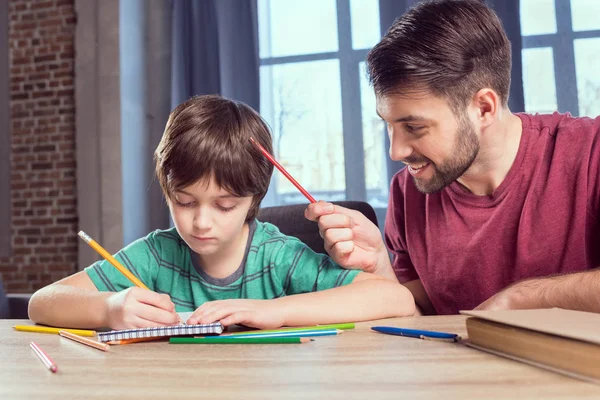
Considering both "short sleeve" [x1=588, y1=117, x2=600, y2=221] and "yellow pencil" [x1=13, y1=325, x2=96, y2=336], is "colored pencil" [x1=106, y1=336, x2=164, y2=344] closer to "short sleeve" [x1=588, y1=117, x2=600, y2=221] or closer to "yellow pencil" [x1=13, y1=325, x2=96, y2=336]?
"yellow pencil" [x1=13, y1=325, x2=96, y2=336]

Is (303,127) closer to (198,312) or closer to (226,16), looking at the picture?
(226,16)

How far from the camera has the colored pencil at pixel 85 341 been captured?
840 millimetres

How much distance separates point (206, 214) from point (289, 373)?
64 cm

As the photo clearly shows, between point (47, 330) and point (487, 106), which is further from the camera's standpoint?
point (487, 106)

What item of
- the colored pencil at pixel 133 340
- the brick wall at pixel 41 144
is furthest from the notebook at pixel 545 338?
the brick wall at pixel 41 144

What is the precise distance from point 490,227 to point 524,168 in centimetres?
16

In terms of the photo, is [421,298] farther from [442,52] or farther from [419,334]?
[419,334]

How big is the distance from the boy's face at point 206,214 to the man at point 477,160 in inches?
10.4

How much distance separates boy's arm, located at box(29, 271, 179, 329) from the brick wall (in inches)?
132

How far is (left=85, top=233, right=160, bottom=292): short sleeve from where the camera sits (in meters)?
1.35

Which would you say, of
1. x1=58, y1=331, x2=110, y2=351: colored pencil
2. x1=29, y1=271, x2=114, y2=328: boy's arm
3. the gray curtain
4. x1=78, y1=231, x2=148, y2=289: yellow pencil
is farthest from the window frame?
x1=58, y1=331, x2=110, y2=351: colored pencil

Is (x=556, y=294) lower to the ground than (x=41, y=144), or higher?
lower

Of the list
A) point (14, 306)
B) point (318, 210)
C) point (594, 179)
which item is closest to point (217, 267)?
point (318, 210)

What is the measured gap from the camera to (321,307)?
1.06 metres
